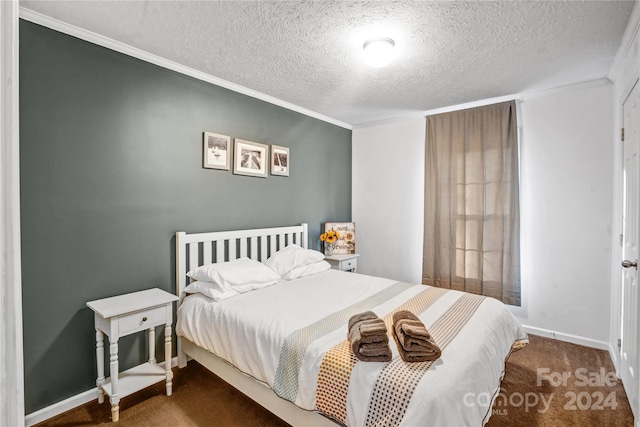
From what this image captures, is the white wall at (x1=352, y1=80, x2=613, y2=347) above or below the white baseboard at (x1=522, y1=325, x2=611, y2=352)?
above

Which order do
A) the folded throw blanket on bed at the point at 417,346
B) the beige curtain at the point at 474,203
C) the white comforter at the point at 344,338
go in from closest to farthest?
the white comforter at the point at 344,338
the folded throw blanket on bed at the point at 417,346
the beige curtain at the point at 474,203

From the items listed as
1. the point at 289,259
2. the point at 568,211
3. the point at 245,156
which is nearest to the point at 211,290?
the point at 289,259

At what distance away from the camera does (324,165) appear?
4.31m

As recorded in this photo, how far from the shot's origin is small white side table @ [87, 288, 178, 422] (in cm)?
204

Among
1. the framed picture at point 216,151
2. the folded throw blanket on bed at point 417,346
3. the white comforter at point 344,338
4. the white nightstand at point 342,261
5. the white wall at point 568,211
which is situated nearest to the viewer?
the white comforter at point 344,338

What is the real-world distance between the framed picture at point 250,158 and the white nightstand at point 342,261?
133 cm

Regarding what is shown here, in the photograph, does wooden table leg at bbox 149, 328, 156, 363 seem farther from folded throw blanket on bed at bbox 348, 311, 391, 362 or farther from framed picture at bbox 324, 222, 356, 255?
framed picture at bbox 324, 222, 356, 255

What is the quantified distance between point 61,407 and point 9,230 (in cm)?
250

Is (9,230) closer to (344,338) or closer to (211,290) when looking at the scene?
(344,338)

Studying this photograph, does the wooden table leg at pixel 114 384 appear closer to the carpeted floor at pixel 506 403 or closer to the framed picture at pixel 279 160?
the carpeted floor at pixel 506 403

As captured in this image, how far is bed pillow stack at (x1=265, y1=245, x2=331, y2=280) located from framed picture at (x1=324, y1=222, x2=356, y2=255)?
74 cm

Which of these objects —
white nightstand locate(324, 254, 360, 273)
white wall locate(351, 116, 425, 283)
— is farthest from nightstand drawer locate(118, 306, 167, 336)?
white wall locate(351, 116, 425, 283)

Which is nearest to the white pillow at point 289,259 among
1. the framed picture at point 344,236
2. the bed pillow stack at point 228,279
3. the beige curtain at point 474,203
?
the bed pillow stack at point 228,279

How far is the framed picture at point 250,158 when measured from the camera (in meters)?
3.18
